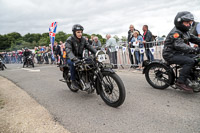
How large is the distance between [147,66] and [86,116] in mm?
2399

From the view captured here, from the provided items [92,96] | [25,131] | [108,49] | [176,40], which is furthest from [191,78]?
[108,49]

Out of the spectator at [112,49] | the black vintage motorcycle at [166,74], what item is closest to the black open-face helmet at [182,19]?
the black vintage motorcycle at [166,74]

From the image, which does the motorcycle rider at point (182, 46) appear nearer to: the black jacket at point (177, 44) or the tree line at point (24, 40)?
the black jacket at point (177, 44)

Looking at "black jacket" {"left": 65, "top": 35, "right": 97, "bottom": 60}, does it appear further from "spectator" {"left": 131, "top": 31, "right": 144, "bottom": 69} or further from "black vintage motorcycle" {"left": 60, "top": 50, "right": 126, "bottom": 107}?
"spectator" {"left": 131, "top": 31, "right": 144, "bottom": 69}

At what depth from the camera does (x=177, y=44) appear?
348 centimetres

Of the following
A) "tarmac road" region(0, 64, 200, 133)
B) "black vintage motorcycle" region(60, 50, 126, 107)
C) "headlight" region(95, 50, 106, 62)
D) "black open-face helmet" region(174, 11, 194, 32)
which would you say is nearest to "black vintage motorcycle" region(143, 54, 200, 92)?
"tarmac road" region(0, 64, 200, 133)

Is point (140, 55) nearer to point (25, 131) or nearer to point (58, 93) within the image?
point (58, 93)

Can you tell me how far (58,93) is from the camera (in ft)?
15.2

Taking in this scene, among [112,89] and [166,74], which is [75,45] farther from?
[166,74]

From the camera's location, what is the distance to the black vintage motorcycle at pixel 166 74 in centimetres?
342

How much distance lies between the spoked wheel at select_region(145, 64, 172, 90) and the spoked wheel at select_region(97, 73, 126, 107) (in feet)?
5.02

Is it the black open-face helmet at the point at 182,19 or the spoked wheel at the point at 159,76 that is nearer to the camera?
the black open-face helmet at the point at 182,19

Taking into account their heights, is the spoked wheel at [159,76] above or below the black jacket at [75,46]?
below

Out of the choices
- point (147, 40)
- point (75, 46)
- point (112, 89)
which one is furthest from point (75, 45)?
point (147, 40)
